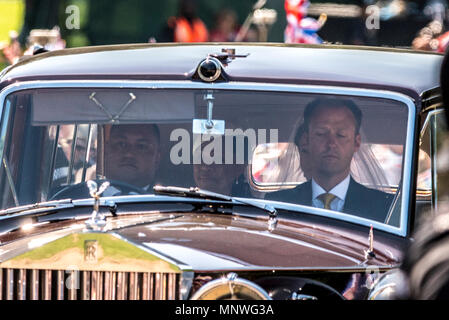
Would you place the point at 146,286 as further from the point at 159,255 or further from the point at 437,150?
the point at 437,150

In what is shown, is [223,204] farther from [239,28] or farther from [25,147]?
[239,28]

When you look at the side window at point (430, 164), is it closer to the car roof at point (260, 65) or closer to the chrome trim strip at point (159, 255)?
the car roof at point (260, 65)

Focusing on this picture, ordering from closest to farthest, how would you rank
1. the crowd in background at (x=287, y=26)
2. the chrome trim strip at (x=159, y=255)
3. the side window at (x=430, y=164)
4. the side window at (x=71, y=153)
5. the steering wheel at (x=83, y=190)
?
the chrome trim strip at (x=159, y=255)
the side window at (x=430, y=164)
the steering wheel at (x=83, y=190)
the side window at (x=71, y=153)
the crowd in background at (x=287, y=26)

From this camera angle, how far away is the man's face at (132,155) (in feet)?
13.5

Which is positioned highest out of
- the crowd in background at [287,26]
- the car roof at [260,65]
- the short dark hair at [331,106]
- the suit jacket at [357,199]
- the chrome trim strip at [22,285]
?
the crowd in background at [287,26]

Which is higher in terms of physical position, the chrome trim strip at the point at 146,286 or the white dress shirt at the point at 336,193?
the white dress shirt at the point at 336,193

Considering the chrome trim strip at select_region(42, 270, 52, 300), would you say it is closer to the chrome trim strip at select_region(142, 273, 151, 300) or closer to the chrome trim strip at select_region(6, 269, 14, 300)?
the chrome trim strip at select_region(6, 269, 14, 300)

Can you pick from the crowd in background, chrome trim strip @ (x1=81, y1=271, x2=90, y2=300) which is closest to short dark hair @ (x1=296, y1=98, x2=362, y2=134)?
chrome trim strip @ (x1=81, y1=271, x2=90, y2=300)

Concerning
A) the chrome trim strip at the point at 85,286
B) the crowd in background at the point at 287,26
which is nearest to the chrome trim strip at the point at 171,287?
the chrome trim strip at the point at 85,286

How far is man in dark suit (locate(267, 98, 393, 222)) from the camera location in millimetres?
4023

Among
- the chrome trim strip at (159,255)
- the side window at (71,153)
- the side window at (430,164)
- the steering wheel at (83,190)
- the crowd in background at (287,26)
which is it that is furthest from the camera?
the crowd in background at (287,26)

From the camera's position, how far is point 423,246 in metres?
2.23
